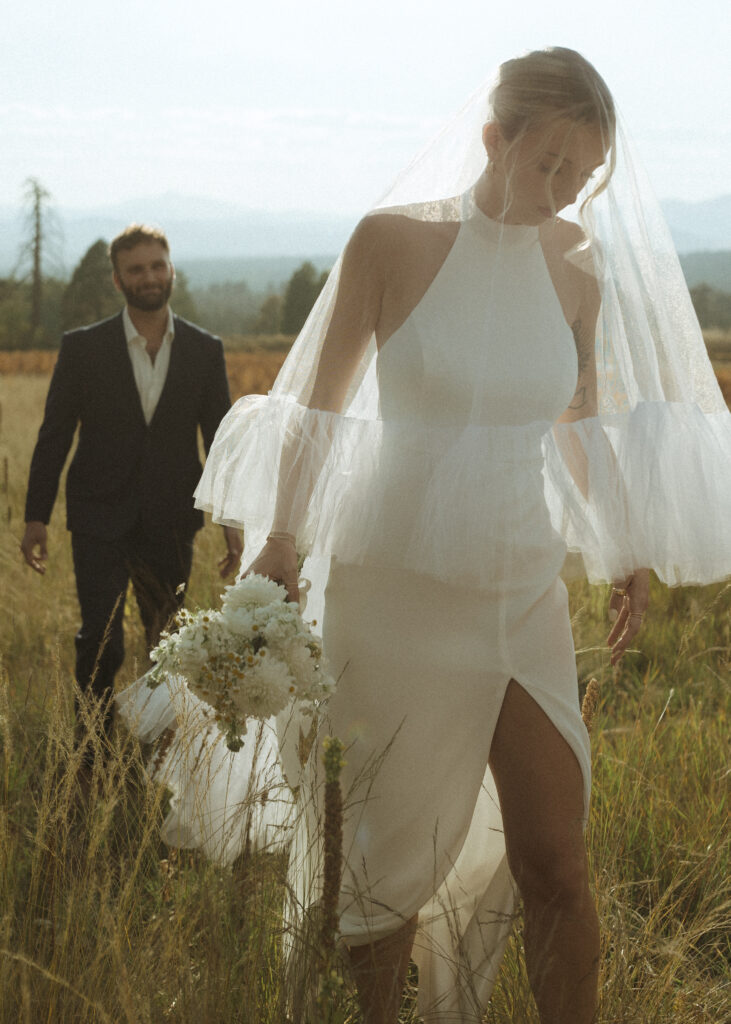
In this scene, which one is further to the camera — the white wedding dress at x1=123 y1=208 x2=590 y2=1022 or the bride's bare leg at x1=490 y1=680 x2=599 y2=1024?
the white wedding dress at x1=123 y1=208 x2=590 y2=1022

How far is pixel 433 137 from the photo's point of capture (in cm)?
273

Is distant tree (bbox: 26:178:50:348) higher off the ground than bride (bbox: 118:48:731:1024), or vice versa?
distant tree (bbox: 26:178:50:348)

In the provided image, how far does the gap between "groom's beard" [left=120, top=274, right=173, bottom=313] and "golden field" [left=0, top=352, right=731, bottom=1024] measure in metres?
1.49

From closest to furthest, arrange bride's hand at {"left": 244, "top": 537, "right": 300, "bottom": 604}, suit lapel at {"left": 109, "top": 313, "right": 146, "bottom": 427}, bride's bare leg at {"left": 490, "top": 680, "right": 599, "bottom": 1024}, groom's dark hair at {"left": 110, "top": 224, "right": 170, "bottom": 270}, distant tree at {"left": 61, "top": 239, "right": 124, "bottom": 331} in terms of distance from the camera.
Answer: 1. bride's bare leg at {"left": 490, "top": 680, "right": 599, "bottom": 1024}
2. bride's hand at {"left": 244, "top": 537, "right": 300, "bottom": 604}
3. suit lapel at {"left": 109, "top": 313, "right": 146, "bottom": 427}
4. groom's dark hair at {"left": 110, "top": 224, "right": 170, "bottom": 270}
5. distant tree at {"left": 61, "top": 239, "right": 124, "bottom": 331}

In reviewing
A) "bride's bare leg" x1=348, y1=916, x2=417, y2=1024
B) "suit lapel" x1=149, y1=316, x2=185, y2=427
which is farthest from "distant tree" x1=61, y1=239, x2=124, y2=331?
"bride's bare leg" x1=348, y1=916, x2=417, y2=1024

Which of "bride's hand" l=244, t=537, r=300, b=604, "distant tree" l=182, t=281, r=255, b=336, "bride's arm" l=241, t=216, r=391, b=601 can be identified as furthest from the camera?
"distant tree" l=182, t=281, r=255, b=336

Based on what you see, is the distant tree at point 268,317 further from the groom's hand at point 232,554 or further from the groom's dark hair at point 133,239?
the groom's hand at point 232,554

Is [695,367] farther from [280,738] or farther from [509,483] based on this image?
[280,738]

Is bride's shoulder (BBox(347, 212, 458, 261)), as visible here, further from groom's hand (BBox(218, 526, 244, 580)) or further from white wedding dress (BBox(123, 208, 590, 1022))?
groom's hand (BBox(218, 526, 244, 580))

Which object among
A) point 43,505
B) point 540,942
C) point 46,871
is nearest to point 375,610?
point 540,942

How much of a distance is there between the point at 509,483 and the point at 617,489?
12.4 inches

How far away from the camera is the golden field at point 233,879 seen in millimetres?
2074

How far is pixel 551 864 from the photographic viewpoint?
226 cm

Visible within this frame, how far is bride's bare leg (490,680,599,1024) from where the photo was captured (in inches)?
88.3
